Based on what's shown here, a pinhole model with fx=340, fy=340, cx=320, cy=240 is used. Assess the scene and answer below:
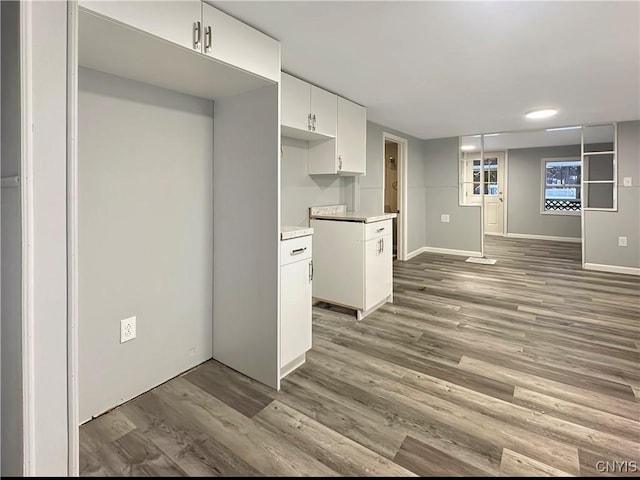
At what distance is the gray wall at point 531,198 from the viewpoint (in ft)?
25.6

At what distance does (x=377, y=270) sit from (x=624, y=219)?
13.8ft

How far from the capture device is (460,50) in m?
2.34

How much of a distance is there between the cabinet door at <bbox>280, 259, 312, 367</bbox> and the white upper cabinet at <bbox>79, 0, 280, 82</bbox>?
1.18 m

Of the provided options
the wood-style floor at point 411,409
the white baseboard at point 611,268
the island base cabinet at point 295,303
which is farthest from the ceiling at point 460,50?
the white baseboard at point 611,268

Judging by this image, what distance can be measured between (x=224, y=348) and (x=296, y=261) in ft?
2.61

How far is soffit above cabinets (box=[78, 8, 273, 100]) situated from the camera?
4.58 feet

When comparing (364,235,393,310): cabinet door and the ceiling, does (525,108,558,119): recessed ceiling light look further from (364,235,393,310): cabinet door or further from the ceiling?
(364,235,393,310): cabinet door

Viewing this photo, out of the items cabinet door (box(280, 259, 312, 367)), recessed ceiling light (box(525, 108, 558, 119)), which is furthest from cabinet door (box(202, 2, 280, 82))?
recessed ceiling light (box(525, 108, 558, 119))

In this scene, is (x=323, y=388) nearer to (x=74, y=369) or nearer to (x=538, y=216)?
(x=74, y=369)

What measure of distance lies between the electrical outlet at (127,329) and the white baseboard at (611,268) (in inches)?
238

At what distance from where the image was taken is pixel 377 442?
5.29 feet

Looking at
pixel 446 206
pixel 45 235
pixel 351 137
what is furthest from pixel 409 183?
pixel 45 235

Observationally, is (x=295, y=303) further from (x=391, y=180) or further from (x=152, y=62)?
(x=391, y=180)

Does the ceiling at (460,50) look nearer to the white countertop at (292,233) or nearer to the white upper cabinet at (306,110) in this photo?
the white upper cabinet at (306,110)
